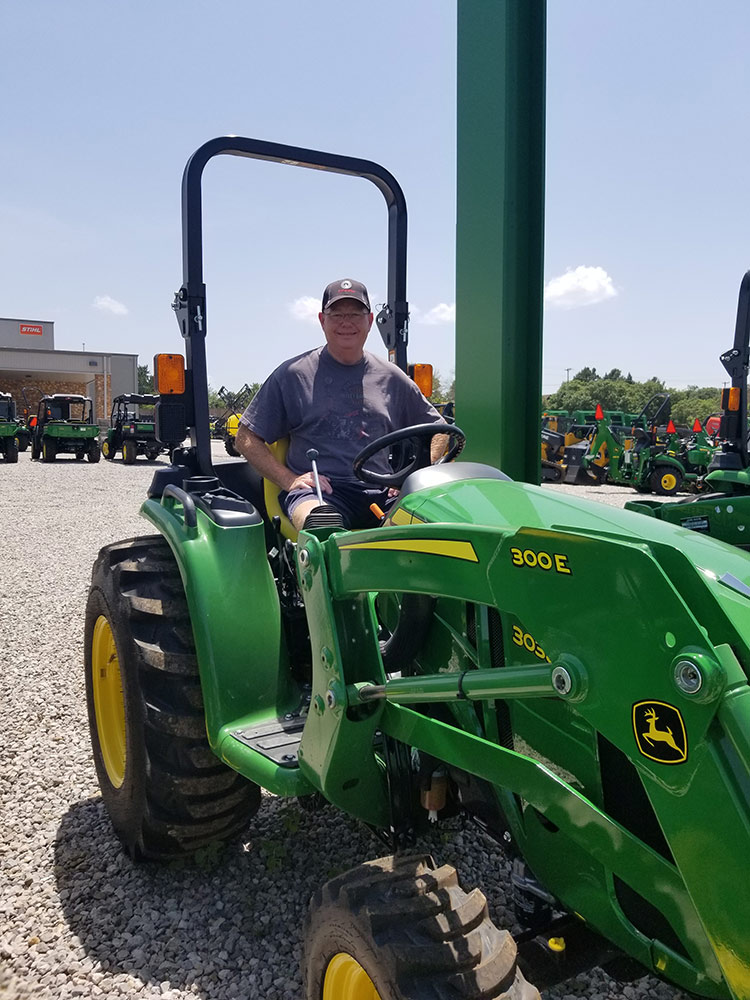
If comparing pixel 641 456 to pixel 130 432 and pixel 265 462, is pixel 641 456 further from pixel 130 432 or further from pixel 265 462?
pixel 130 432

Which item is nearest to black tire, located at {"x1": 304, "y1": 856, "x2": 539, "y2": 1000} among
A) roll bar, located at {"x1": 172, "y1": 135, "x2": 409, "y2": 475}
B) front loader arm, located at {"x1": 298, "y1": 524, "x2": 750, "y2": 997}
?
front loader arm, located at {"x1": 298, "y1": 524, "x2": 750, "y2": 997}

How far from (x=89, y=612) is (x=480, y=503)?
1708mm

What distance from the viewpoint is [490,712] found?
1.72 metres

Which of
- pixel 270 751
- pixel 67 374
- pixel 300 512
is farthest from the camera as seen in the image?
→ pixel 67 374

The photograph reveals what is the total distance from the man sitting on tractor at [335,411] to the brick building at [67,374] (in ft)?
142

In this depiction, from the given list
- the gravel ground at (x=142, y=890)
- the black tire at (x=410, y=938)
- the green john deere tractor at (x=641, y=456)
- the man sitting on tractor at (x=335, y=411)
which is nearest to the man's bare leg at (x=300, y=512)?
the man sitting on tractor at (x=335, y=411)

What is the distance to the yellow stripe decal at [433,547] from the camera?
1.50m

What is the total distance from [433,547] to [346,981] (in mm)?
870

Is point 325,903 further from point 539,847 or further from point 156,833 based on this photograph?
point 156,833

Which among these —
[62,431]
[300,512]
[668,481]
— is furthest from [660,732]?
[62,431]

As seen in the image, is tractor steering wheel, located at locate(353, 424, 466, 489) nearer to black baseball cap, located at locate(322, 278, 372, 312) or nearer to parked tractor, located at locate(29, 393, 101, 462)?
black baseball cap, located at locate(322, 278, 372, 312)

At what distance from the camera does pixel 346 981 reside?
5.18 feet

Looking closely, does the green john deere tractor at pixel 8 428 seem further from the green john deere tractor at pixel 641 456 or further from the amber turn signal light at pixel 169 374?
the amber turn signal light at pixel 169 374

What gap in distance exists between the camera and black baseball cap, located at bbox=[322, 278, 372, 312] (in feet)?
10.0
